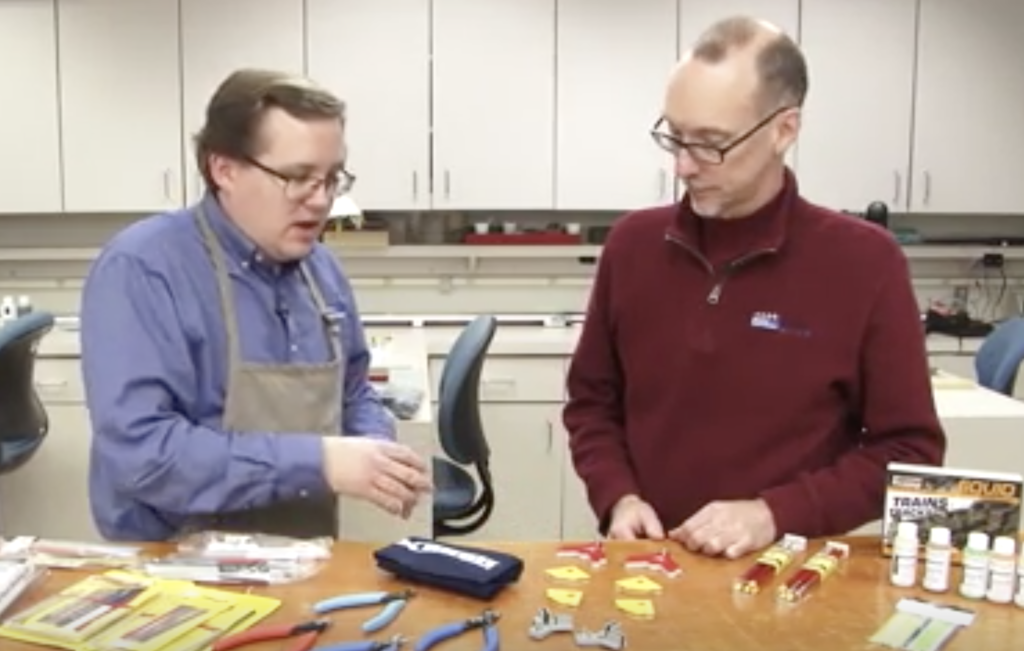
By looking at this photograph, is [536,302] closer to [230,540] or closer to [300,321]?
[300,321]

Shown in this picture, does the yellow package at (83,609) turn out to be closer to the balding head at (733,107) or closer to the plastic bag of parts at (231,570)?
the plastic bag of parts at (231,570)

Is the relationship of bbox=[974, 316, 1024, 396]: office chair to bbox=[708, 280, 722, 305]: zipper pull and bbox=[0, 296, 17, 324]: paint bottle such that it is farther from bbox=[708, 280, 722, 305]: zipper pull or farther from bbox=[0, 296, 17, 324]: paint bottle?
bbox=[0, 296, 17, 324]: paint bottle

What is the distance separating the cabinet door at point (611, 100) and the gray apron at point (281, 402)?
2.64 metres

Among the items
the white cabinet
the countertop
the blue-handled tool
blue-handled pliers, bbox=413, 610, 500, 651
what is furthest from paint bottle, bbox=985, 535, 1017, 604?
the white cabinet

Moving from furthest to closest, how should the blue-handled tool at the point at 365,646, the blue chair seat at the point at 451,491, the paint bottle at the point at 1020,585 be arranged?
the blue chair seat at the point at 451,491
the paint bottle at the point at 1020,585
the blue-handled tool at the point at 365,646

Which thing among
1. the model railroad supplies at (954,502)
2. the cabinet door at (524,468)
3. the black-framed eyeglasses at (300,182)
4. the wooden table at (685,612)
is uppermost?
the black-framed eyeglasses at (300,182)

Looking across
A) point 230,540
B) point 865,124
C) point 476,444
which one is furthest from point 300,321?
point 865,124

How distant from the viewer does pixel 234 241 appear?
1.52 meters

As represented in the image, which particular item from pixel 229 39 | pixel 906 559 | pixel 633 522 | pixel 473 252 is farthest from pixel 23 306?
pixel 906 559

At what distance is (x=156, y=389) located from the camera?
1.38m

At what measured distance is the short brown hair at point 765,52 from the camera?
144 centimetres

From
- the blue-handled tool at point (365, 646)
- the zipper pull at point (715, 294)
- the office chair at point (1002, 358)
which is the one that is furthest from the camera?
the office chair at point (1002, 358)

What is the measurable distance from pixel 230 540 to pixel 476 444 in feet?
5.39

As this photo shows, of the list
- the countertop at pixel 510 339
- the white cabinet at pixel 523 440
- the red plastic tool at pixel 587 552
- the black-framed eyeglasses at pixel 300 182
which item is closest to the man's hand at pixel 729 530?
the red plastic tool at pixel 587 552
